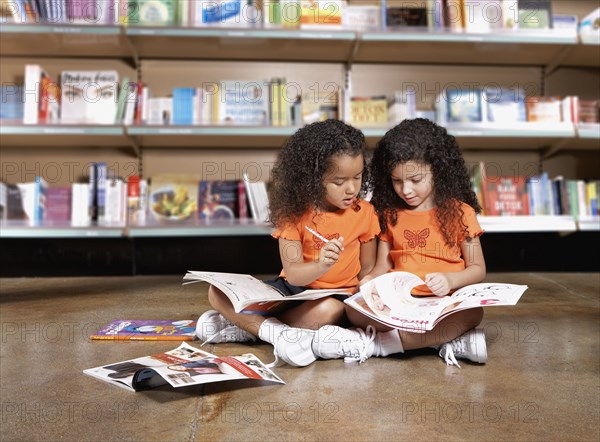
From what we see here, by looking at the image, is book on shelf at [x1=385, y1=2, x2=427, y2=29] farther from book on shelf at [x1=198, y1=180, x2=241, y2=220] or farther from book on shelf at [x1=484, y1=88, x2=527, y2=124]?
book on shelf at [x1=198, y1=180, x2=241, y2=220]

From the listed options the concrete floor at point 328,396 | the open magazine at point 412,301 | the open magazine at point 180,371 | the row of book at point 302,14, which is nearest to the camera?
the concrete floor at point 328,396

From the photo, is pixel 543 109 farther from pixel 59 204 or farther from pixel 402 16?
pixel 59 204

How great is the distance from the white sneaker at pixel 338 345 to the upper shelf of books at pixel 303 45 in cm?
178

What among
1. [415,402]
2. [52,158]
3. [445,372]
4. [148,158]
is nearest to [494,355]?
[445,372]

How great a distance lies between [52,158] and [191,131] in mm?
781

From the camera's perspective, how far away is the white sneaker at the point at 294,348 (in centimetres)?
140

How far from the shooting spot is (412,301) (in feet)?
4.82

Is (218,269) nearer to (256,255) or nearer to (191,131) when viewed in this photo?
(256,255)

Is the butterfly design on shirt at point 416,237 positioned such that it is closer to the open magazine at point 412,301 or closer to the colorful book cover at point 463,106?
the open magazine at point 412,301

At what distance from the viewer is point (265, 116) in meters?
3.03

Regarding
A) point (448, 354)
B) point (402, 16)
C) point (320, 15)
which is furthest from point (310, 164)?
point (402, 16)

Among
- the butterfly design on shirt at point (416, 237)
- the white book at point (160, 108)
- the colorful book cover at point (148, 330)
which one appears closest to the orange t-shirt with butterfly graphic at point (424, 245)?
the butterfly design on shirt at point (416, 237)

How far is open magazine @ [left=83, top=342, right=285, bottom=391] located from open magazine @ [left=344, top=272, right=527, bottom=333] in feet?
0.86

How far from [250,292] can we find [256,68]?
200 centimetres
